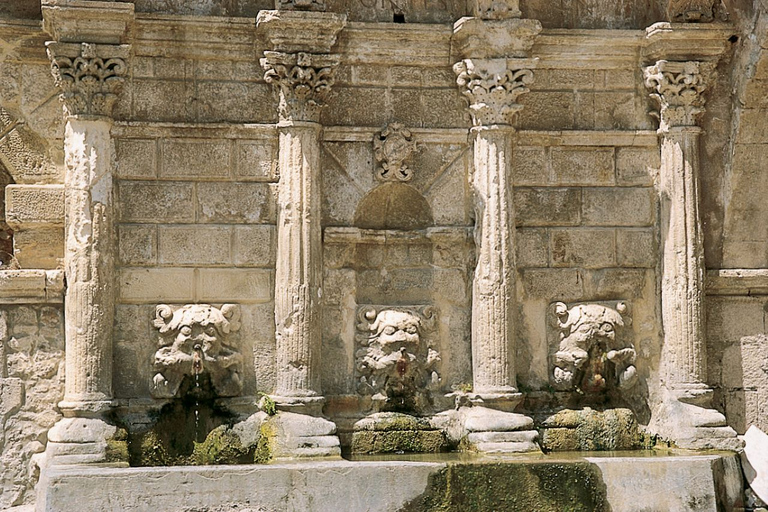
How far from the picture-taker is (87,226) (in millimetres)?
9781

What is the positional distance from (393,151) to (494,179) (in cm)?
91

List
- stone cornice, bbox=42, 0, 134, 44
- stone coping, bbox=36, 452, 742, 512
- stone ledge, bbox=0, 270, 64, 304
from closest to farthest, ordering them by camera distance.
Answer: stone coping, bbox=36, 452, 742, 512
stone cornice, bbox=42, 0, 134, 44
stone ledge, bbox=0, 270, 64, 304

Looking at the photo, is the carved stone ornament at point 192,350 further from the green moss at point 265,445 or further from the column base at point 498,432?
the column base at point 498,432

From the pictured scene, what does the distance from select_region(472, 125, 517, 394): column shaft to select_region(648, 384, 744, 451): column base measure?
4.74 feet

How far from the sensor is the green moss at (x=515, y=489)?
359 inches

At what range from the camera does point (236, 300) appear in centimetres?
1029

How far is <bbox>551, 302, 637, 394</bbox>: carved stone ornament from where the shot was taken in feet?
34.9

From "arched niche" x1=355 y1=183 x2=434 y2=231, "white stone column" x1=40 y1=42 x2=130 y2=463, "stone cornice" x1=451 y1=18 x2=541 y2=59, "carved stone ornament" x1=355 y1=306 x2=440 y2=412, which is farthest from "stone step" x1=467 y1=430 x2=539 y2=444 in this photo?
"stone cornice" x1=451 y1=18 x2=541 y2=59

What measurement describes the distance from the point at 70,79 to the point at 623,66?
489 centimetres

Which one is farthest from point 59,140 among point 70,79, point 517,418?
point 517,418

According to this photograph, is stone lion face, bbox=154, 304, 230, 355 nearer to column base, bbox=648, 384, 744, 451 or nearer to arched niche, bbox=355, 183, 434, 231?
arched niche, bbox=355, 183, 434, 231

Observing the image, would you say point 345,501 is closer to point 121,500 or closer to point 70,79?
point 121,500

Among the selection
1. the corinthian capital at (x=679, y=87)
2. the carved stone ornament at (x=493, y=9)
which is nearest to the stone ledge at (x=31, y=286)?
the carved stone ornament at (x=493, y=9)

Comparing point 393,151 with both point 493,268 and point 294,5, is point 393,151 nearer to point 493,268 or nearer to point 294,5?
point 493,268
